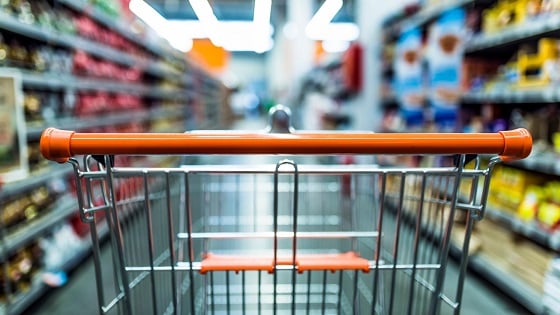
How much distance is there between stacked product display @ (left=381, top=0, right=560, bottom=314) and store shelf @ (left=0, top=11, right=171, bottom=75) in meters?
2.60

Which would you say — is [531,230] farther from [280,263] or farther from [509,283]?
[280,263]

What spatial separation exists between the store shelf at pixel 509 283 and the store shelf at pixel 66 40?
118 inches

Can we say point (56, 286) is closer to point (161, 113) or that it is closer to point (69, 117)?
point (69, 117)

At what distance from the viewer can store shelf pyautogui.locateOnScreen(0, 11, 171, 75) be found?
6.32 ft

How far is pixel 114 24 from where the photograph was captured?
3570 millimetres

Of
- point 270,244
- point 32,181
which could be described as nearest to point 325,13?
point 270,244

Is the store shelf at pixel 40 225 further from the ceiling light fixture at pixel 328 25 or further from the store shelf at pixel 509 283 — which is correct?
the ceiling light fixture at pixel 328 25

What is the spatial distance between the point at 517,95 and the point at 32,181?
9.17ft

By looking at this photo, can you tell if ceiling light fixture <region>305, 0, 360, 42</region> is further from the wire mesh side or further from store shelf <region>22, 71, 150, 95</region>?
the wire mesh side

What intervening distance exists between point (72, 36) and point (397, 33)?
2946 millimetres

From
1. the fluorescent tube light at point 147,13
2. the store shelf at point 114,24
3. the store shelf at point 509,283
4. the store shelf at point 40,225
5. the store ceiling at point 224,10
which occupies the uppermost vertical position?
the store ceiling at point 224,10

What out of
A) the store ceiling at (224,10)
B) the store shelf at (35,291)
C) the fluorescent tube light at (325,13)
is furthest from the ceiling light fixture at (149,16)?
the store ceiling at (224,10)

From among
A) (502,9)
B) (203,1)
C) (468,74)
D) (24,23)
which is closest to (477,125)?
(468,74)

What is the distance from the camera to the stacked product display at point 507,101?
1.94m
